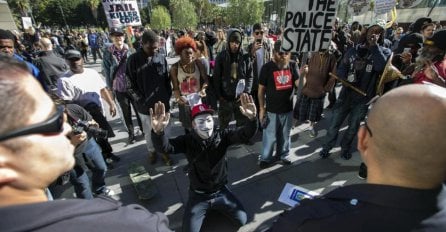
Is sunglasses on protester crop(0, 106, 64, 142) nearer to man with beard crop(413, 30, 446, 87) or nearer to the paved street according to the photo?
the paved street

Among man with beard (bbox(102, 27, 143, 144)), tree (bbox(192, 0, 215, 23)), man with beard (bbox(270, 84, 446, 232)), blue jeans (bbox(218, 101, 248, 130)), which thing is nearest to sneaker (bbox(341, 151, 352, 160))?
blue jeans (bbox(218, 101, 248, 130))

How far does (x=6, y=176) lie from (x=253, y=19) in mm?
44707

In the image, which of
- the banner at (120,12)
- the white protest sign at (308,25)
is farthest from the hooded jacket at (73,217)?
the banner at (120,12)

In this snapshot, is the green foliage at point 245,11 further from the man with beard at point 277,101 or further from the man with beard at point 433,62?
the man with beard at point 433,62

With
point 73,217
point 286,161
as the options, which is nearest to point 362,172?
point 286,161

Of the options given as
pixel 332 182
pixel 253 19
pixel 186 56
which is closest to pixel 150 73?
pixel 186 56

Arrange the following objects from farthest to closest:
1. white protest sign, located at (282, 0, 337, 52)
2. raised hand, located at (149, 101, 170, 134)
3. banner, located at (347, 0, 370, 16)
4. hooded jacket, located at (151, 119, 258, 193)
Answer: banner, located at (347, 0, 370, 16) < white protest sign, located at (282, 0, 337, 52) < hooded jacket, located at (151, 119, 258, 193) < raised hand, located at (149, 101, 170, 134)

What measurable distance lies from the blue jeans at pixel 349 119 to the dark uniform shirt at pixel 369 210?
3.21 metres

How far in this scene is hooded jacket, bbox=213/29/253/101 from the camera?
4.21 metres

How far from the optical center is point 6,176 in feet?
2.47

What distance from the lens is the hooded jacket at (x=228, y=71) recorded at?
13.8ft

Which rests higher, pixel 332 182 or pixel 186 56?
pixel 186 56

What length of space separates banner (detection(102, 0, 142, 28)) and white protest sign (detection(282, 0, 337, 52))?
326 centimetres

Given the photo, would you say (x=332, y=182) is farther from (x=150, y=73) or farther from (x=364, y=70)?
(x=150, y=73)
